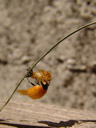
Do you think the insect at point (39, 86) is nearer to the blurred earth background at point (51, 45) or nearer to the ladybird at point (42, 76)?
the ladybird at point (42, 76)

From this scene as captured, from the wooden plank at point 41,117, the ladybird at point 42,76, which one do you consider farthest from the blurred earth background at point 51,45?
the ladybird at point 42,76

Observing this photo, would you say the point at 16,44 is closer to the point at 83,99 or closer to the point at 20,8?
the point at 20,8

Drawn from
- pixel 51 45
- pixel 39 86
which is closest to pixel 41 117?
pixel 39 86

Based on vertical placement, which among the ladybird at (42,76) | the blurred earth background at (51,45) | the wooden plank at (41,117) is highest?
the blurred earth background at (51,45)

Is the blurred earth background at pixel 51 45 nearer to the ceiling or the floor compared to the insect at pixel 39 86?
nearer to the ceiling

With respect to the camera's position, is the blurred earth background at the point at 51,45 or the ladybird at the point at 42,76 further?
the blurred earth background at the point at 51,45

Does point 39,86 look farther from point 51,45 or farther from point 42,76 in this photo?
point 51,45

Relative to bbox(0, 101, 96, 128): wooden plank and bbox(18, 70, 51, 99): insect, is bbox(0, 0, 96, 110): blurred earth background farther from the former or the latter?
bbox(18, 70, 51, 99): insect
